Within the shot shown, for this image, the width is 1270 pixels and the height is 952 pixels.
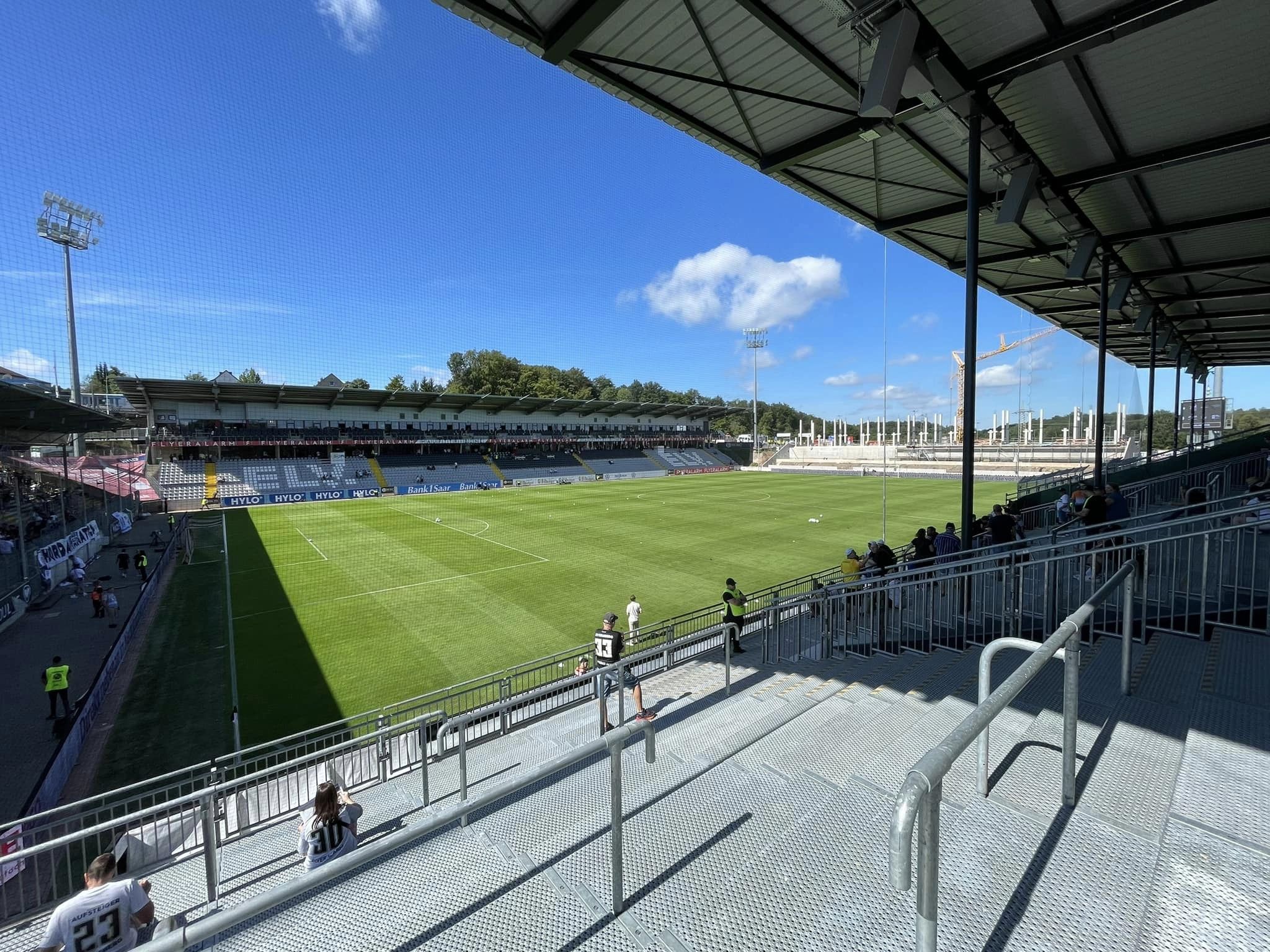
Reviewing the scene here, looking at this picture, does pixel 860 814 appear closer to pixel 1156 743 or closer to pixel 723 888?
pixel 723 888

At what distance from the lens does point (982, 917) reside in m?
2.10

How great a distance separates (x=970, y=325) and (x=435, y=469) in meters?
55.6

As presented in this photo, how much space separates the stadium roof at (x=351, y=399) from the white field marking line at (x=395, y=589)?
35.4 meters

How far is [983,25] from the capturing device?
21.4 ft

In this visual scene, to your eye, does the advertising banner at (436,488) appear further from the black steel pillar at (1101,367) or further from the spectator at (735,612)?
the black steel pillar at (1101,367)

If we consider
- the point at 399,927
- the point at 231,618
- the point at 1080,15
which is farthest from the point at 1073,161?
the point at 231,618

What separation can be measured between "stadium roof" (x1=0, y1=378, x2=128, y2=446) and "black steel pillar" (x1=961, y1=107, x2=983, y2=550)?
817 inches

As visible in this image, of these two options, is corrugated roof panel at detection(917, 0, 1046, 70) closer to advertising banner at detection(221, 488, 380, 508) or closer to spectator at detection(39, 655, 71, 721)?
spectator at detection(39, 655, 71, 721)

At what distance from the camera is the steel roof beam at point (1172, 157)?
8.08m

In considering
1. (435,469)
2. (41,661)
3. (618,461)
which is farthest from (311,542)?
(618,461)

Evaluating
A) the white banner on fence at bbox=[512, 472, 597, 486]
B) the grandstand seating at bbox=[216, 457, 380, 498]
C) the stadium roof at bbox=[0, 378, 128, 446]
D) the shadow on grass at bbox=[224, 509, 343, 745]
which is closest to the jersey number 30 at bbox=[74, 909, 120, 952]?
the shadow on grass at bbox=[224, 509, 343, 745]

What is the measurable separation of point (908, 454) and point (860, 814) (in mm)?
80901

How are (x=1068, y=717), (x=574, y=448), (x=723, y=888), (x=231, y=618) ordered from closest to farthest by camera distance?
(x=723, y=888) → (x=1068, y=717) → (x=231, y=618) → (x=574, y=448)

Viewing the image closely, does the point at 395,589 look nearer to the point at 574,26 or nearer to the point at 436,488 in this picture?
the point at 574,26
